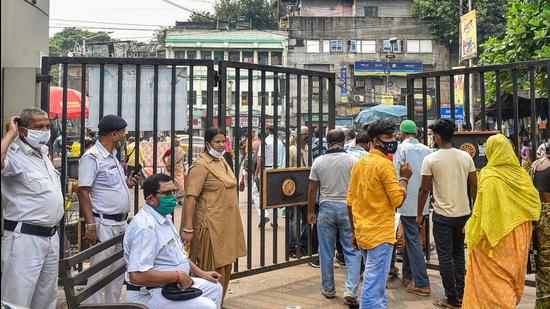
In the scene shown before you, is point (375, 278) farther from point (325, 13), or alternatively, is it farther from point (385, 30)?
point (325, 13)

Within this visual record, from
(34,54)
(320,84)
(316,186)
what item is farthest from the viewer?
(320,84)

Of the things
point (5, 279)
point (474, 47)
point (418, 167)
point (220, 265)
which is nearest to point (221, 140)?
point (220, 265)

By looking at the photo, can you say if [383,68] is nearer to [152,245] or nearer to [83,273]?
[152,245]

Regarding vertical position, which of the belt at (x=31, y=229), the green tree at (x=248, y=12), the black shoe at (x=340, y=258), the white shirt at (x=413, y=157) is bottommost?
the black shoe at (x=340, y=258)

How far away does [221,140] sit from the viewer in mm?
4207

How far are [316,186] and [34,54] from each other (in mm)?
3046

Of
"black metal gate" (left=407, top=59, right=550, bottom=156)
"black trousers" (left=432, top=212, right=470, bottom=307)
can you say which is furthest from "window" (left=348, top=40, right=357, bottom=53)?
"black trousers" (left=432, top=212, right=470, bottom=307)

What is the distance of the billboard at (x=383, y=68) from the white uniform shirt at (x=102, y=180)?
103 ft

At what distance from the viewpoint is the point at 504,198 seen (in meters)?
4.02

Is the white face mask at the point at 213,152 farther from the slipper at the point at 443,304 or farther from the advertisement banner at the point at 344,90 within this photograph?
the advertisement banner at the point at 344,90

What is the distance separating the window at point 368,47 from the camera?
117ft

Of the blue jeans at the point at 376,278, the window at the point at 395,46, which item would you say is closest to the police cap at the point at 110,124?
the blue jeans at the point at 376,278

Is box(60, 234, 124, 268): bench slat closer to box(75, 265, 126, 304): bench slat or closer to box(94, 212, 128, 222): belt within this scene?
box(75, 265, 126, 304): bench slat

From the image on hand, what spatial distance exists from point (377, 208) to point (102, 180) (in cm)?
221
